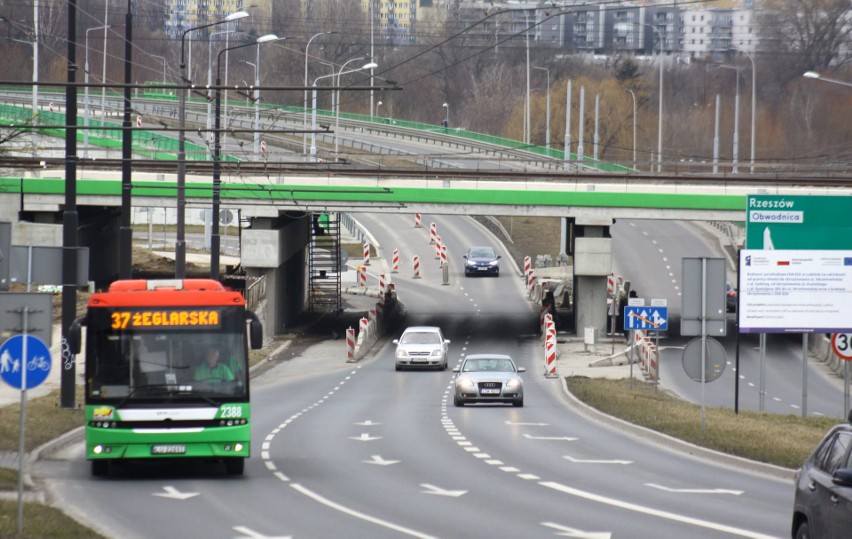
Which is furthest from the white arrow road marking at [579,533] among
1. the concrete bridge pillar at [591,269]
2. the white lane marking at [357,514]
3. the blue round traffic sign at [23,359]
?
the concrete bridge pillar at [591,269]

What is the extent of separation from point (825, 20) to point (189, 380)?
106m

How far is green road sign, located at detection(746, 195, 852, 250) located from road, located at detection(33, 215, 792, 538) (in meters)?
6.12

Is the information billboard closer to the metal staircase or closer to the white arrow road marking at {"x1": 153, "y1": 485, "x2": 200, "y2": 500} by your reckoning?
the white arrow road marking at {"x1": 153, "y1": 485, "x2": 200, "y2": 500}

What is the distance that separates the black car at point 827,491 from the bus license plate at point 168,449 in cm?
896

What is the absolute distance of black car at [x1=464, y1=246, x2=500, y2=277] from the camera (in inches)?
3189

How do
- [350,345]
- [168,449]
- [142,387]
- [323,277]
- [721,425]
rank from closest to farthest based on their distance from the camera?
1. [168,449]
2. [142,387]
3. [721,425]
4. [350,345]
5. [323,277]

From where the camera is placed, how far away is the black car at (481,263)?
266ft

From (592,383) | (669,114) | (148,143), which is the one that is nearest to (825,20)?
(669,114)

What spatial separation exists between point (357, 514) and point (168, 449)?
376 cm

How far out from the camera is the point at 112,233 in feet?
218

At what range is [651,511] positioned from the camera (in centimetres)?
1622

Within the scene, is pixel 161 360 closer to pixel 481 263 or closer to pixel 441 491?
pixel 441 491

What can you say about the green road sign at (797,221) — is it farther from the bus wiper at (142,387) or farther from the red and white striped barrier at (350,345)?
the red and white striped barrier at (350,345)

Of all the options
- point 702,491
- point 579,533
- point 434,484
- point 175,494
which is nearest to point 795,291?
point 702,491
